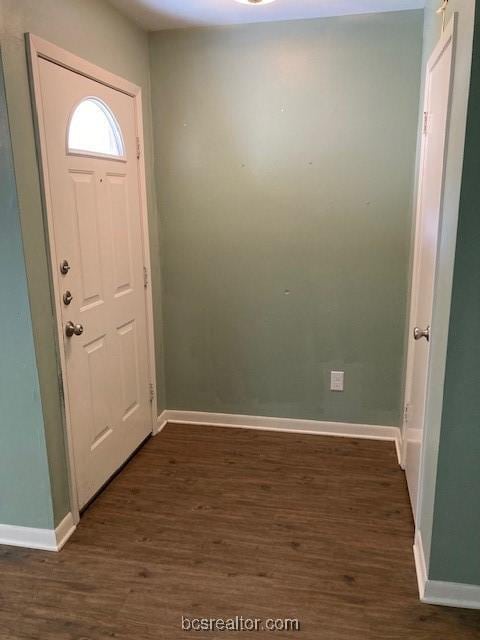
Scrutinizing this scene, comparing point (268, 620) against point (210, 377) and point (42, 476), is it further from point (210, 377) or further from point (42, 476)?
point (210, 377)

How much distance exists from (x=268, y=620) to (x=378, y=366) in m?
1.66

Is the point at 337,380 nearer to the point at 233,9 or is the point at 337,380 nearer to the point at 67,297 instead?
the point at 67,297

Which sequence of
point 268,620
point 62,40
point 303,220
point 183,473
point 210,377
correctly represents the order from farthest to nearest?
point 210,377, point 303,220, point 183,473, point 62,40, point 268,620

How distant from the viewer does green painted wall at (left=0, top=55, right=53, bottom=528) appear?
1877 mm

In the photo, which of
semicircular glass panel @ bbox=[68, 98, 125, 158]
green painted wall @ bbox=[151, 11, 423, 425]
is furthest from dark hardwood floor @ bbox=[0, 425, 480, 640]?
semicircular glass panel @ bbox=[68, 98, 125, 158]

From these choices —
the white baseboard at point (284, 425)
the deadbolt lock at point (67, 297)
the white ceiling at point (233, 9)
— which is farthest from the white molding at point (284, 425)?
the white ceiling at point (233, 9)

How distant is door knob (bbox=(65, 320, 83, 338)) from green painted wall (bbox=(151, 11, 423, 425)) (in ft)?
3.40

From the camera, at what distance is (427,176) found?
7.70 feet

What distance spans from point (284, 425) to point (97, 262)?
1.59 m

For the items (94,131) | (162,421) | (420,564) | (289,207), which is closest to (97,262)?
(94,131)

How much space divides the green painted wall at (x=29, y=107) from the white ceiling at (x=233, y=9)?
143 mm

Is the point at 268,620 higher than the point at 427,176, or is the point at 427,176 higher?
the point at 427,176

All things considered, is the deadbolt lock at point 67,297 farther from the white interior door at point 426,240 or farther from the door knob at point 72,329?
the white interior door at point 426,240

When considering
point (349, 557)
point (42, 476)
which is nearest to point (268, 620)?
point (349, 557)
